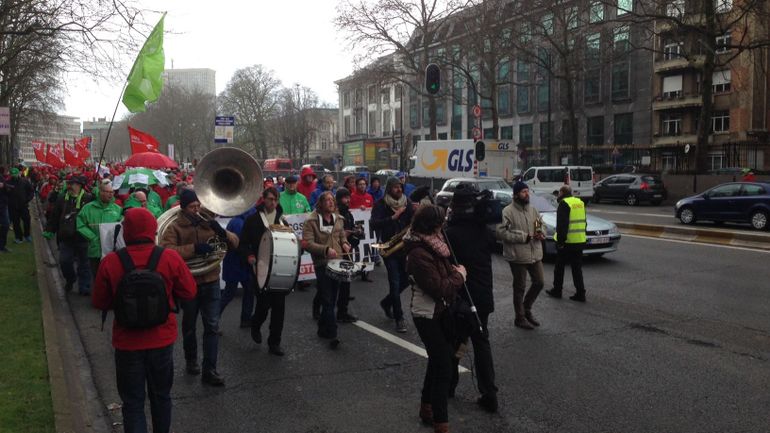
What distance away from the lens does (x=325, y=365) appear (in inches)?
251

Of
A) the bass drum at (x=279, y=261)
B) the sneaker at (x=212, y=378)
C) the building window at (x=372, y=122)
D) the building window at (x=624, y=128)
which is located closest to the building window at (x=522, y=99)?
the building window at (x=624, y=128)

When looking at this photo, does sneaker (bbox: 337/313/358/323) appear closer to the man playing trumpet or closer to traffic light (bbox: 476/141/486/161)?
the man playing trumpet

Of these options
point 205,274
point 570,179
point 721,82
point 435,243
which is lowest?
point 205,274

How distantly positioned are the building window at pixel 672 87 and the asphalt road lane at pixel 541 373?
40349 millimetres

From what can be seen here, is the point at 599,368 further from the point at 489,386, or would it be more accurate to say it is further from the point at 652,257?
the point at 652,257

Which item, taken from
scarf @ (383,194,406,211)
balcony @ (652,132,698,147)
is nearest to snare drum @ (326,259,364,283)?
scarf @ (383,194,406,211)

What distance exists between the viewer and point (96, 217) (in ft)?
31.2

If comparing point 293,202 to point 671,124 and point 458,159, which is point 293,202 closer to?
point 458,159

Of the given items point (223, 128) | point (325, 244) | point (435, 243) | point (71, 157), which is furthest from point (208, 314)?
point (71, 157)

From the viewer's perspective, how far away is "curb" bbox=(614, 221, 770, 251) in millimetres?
14719

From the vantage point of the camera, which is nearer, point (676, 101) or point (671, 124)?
point (676, 101)

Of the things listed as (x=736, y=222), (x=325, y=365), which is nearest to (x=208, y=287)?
(x=325, y=365)

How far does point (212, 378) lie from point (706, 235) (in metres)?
13.9

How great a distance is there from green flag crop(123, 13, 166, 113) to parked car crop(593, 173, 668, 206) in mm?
26460
